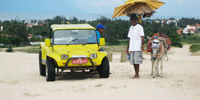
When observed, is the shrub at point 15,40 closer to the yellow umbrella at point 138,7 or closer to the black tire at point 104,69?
the yellow umbrella at point 138,7

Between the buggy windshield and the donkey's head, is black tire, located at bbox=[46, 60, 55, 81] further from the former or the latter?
the donkey's head

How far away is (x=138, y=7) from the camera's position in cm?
1068

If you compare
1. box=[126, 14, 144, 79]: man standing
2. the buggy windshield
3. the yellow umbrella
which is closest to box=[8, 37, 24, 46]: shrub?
the buggy windshield

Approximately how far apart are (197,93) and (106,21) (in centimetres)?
9548

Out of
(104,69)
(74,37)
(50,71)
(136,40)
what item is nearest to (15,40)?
(74,37)

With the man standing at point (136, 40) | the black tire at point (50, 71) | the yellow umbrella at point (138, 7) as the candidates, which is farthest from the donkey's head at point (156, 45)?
the black tire at point (50, 71)

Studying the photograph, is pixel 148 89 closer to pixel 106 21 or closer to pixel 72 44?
pixel 72 44

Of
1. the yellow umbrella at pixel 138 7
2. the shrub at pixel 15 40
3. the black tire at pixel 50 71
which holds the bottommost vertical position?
the shrub at pixel 15 40

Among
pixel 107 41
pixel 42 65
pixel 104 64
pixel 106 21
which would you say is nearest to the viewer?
pixel 104 64

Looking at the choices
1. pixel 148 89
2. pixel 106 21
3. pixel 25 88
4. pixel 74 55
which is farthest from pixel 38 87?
pixel 106 21

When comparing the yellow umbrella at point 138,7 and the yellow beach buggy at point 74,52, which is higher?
the yellow umbrella at point 138,7

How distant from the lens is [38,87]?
866cm

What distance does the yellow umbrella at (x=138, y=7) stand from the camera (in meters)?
10.5

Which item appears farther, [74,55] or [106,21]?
[106,21]
